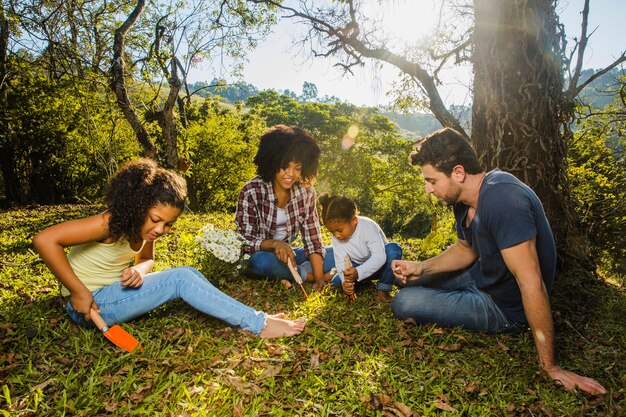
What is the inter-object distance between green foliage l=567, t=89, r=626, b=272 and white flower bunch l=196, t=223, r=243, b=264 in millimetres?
3919

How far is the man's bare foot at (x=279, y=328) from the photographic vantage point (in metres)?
2.82

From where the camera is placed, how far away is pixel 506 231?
228cm

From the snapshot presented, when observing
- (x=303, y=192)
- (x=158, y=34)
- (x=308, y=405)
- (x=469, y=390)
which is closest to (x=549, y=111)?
(x=303, y=192)

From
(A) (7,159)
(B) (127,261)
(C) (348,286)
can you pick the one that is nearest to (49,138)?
(A) (7,159)

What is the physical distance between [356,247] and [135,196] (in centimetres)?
215

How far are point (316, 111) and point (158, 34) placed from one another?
3140cm

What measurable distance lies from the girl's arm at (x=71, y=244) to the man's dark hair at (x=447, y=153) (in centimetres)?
229

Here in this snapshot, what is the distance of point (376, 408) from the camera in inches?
83.5

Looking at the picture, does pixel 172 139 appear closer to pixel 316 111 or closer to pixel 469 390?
pixel 469 390

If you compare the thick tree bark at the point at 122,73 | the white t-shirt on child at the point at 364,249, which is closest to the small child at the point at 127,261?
the white t-shirt on child at the point at 364,249

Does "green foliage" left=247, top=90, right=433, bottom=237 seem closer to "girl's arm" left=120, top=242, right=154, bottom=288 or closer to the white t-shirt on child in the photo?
the white t-shirt on child

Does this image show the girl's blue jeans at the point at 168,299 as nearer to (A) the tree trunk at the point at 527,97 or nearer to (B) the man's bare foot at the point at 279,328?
(B) the man's bare foot at the point at 279,328

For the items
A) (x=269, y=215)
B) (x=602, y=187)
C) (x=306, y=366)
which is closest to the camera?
(x=306, y=366)

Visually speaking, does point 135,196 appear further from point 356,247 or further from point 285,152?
point 356,247
